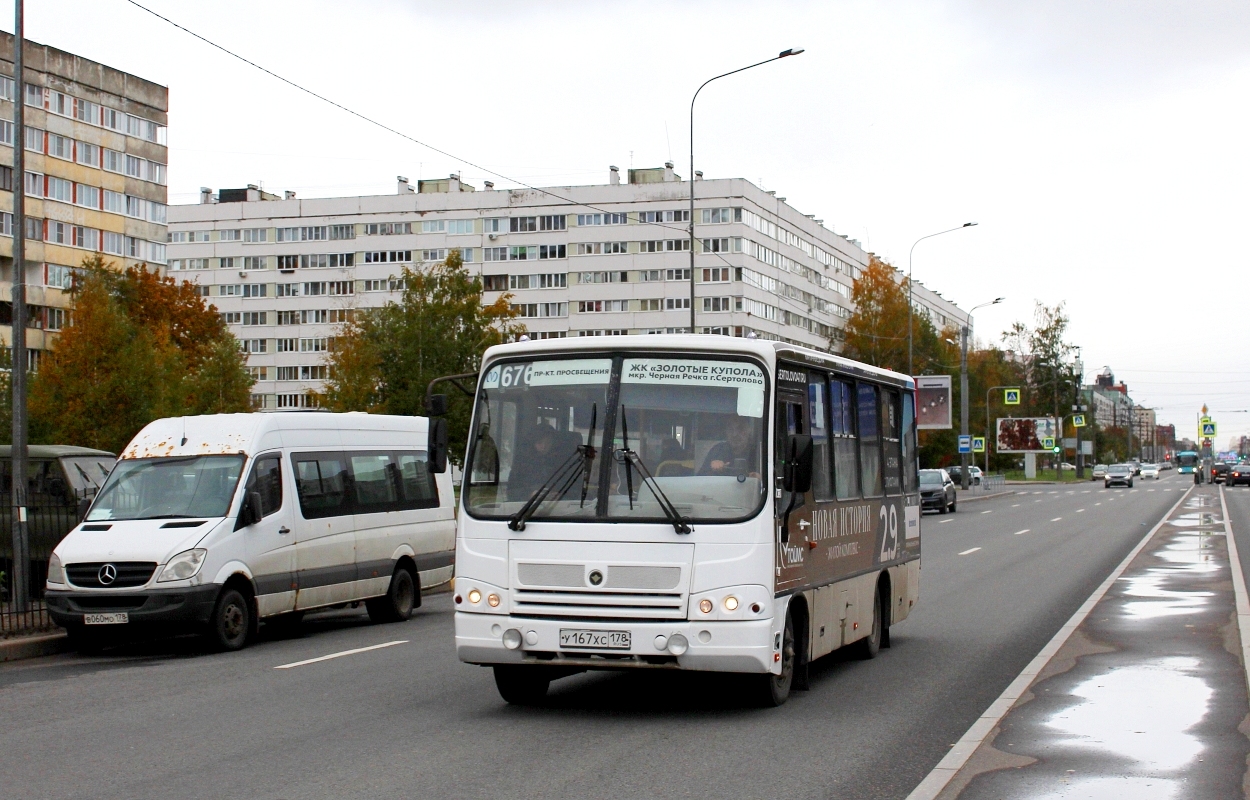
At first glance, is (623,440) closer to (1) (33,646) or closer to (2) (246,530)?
(2) (246,530)

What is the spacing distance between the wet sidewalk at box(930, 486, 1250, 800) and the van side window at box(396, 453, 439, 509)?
779cm

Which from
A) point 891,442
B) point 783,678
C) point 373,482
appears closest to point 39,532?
point 373,482

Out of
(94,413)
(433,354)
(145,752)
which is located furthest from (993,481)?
(145,752)

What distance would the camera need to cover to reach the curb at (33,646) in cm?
1370

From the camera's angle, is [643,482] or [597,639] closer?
[597,639]

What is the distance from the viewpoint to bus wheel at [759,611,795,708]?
9.73 metres

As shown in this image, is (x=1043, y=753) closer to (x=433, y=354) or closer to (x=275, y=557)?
(x=275, y=557)

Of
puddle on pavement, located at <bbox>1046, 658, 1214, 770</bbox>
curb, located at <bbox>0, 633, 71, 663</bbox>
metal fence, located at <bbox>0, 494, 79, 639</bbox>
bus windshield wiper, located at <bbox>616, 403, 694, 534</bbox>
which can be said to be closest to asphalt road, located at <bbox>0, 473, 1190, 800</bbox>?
curb, located at <bbox>0, 633, 71, 663</bbox>

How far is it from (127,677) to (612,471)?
532cm

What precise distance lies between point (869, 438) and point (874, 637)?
1.85 meters

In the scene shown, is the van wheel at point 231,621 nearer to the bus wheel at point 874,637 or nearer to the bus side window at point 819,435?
the bus wheel at point 874,637

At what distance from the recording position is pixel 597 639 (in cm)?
917

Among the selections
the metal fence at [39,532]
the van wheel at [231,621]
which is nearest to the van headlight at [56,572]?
the van wheel at [231,621]

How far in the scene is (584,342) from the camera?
32.6 ft
